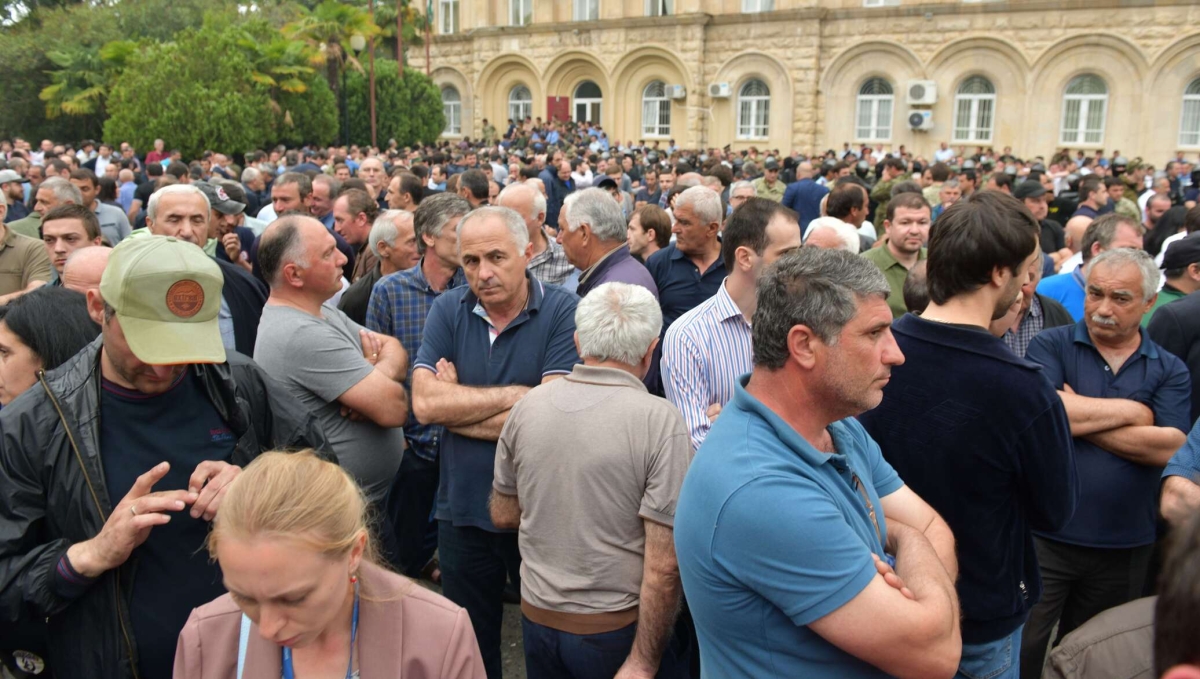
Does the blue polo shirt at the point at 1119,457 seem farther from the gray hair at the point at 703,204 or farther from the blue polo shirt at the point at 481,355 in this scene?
the gray hair at the point at 703,204

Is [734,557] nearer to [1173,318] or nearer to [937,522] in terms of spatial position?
[937,522]

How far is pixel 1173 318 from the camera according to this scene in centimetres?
404

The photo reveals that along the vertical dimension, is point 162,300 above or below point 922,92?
below

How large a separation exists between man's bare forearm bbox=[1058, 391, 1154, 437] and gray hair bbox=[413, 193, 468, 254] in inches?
121

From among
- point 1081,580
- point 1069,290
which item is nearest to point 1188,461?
point 1081,580

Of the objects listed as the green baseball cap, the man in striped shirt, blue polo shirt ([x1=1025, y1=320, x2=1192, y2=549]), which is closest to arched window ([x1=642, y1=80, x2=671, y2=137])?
the man in striped shirt

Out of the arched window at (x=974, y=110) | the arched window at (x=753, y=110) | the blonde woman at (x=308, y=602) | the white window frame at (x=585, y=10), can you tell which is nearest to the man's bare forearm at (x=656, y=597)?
the blonde woman at (x=308, y=602)

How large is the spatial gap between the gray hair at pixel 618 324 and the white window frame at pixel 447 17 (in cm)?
3929

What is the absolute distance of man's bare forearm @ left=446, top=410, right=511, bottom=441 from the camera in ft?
11.1

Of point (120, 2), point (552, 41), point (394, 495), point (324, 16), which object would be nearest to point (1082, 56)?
point (552, 41)

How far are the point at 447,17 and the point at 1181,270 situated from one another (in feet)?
129

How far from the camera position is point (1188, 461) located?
2910 mm

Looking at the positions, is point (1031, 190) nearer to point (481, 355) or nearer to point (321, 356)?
point (481, 355)

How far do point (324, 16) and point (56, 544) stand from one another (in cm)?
2773
